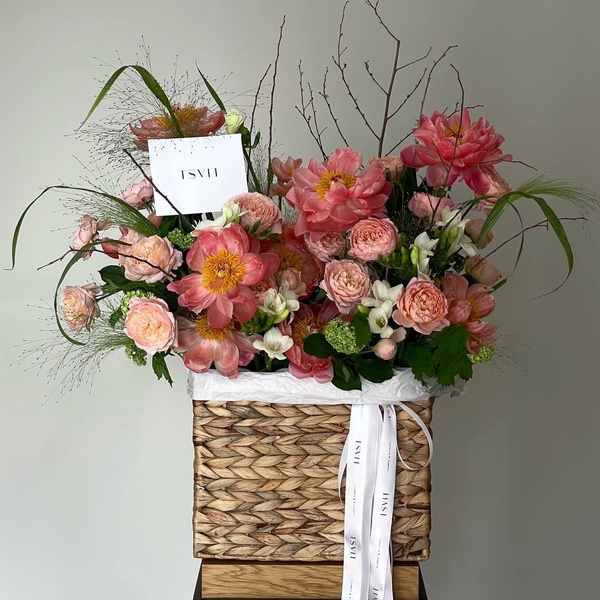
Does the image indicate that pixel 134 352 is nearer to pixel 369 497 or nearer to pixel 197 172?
pixel 197 172

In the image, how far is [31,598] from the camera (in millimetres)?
1683

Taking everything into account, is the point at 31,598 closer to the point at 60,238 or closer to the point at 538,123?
the point at 60,238

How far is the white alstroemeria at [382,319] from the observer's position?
949 millimetres

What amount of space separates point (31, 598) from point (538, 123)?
4.81ft

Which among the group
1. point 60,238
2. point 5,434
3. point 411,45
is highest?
point 411,45

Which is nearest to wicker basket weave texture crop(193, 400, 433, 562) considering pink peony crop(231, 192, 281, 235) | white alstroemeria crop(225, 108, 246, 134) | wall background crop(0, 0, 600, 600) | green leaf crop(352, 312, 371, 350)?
green leaf crop(352, 312, 371, 350)

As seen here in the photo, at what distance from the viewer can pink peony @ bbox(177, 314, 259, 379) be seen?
0.98m

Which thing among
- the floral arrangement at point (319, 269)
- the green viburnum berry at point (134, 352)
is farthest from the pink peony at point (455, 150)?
the green viburnum berry at point (134, 352)

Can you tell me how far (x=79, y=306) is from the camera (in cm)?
100

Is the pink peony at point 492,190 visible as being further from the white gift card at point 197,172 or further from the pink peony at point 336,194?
the white gift card at point 197,172

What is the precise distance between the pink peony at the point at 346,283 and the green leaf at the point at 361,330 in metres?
0.02

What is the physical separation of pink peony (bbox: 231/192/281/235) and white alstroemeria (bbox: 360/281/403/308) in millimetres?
154

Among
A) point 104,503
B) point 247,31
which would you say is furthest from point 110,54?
point 104,503

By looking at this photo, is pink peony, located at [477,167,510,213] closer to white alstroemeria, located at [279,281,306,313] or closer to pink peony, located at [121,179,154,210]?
white alstroemeria, located at [279,281,306,313]
